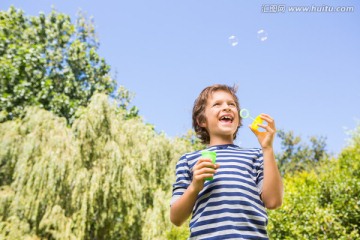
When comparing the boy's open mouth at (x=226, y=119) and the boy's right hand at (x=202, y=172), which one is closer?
the boy's right hand at (x=202, y=172)

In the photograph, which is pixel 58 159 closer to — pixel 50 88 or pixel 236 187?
pixel 236 187

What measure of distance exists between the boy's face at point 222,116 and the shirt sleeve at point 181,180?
23 cm

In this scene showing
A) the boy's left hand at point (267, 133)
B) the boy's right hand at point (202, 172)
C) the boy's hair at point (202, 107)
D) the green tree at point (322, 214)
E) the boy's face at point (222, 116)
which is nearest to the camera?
the boy's right hand at point (202, 172)

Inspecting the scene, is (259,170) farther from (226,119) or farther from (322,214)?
(322,214)

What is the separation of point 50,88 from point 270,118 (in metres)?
14.4

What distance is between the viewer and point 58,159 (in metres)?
7.69

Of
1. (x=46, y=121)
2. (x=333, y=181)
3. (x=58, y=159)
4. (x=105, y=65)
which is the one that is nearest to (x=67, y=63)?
(x=105, y=65)

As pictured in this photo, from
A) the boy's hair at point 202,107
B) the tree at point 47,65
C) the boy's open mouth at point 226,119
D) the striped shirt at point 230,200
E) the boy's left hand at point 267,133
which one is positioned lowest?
the striped shirt at point 230,200

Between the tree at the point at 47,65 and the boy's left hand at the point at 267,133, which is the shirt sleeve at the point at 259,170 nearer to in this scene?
the boy's left hand at the point at 267,133

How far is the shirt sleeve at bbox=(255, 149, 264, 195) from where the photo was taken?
1.70 meters

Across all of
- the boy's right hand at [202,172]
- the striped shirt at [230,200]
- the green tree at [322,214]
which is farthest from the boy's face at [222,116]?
the green tree at [322,214]

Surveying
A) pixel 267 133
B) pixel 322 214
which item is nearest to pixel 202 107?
pixel 267 133

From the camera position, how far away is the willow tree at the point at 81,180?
7.38 meters

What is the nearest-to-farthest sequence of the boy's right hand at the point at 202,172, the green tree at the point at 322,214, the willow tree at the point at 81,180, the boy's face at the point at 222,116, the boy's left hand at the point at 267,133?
the boy's right hand at the point at 202,172 → the boy's left hand at the point at 267,133 → the boy's face at the point at 222,116 → the green tree at the point at 322,214 → the willow tree at the point at 81,180
